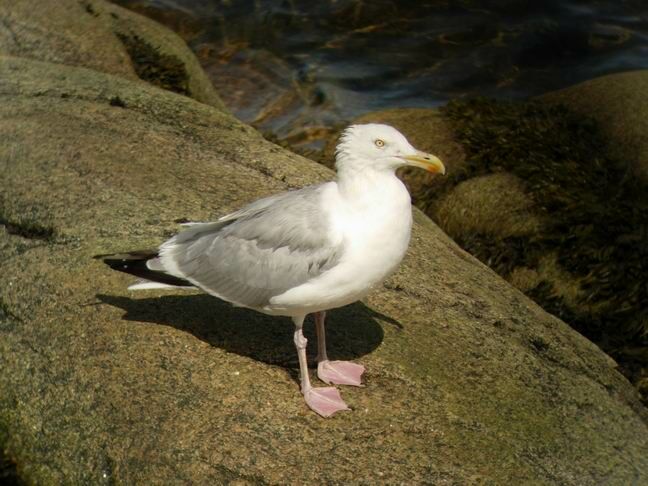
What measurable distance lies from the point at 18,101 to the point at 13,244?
169 centimetres

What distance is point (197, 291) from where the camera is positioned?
4980mm

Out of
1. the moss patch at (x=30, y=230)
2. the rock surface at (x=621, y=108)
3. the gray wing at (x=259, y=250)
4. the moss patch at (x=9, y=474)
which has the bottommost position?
the moss patch at (x=9, y=474)

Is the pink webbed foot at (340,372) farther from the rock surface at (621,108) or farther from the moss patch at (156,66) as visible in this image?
the moss patch at (156,66)

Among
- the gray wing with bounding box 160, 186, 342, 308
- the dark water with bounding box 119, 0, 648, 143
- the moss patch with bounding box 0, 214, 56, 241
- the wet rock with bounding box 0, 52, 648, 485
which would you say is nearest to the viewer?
the wet rock with bounding box 0, 52, 648, 485

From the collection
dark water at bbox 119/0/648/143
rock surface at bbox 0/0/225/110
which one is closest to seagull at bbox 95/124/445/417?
rock surface at bbox 0/0/225/110

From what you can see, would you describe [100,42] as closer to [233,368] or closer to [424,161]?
[233,368]

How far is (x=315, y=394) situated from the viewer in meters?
4.21

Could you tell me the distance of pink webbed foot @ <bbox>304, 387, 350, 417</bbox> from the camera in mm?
4152

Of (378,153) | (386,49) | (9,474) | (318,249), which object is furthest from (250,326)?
(386,49)

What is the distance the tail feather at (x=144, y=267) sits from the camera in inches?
175

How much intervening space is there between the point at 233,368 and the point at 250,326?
437 millimetres

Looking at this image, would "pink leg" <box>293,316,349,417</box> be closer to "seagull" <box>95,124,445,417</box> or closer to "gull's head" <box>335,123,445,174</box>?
"seagull" <box>95,124,445,417</box>

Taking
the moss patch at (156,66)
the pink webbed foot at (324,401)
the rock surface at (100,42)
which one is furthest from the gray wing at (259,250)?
the moss patch at (156,66)

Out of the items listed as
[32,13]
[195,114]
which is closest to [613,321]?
[195,114]
